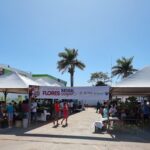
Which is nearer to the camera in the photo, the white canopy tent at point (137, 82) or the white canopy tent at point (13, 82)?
the white canopy tent at point (137, 82)

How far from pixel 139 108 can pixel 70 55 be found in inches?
1444

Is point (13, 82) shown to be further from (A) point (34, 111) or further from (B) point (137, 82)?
(B) point (137, 82)

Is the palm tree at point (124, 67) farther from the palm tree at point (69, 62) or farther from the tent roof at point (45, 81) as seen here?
the tent roof at point (45, 81)

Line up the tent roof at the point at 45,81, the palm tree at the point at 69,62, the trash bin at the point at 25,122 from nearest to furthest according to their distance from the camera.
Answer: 1. the trash bin at the point at 25,122
2. the tent roof at the point at 45,81
3. the palm tree at the point at 69,62

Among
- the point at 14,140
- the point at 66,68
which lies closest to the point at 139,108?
the point at 14,140

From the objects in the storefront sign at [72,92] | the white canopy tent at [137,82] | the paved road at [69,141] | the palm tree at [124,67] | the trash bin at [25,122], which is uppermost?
the palm tree at [124,67]

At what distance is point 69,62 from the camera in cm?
6053

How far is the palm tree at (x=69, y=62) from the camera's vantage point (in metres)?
60.3

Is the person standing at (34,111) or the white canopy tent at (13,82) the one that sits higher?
the white canopy tent at (13,82)

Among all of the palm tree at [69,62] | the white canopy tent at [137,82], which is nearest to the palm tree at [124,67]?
the palm tree at [69,62]

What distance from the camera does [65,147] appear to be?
12.7m

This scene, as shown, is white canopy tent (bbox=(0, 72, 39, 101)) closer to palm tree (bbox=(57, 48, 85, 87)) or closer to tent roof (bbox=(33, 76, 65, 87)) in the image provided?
tent roof (bbox=(33, 76, 65, 87))

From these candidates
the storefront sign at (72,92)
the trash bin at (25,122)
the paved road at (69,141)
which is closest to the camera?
the paved road at (69,141)

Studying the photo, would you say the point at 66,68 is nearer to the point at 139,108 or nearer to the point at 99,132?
the point at 139,108
